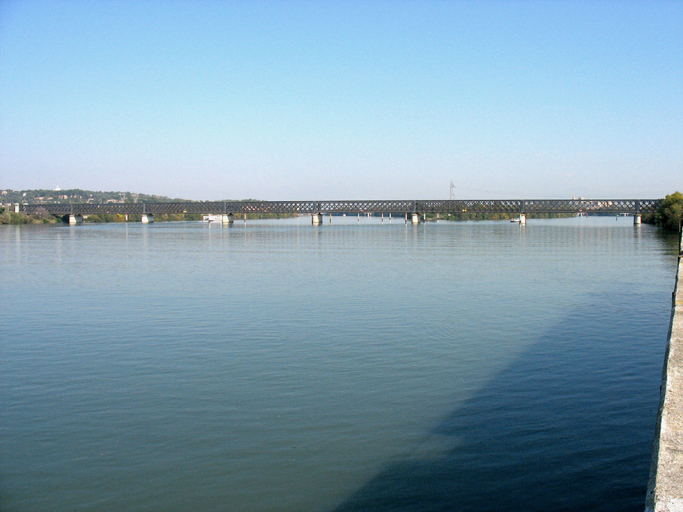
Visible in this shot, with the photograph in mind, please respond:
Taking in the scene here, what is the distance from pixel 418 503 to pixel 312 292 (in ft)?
63.7

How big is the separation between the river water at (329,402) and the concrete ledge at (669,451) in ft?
6.67

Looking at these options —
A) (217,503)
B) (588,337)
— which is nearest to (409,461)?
(217,503)

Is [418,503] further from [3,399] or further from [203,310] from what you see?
[203,310]

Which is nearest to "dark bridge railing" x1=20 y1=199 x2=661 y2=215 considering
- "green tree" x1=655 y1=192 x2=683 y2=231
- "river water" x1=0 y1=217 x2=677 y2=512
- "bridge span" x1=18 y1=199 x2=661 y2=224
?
"bridge span" x1=18 y1=199 x2=661 y2=224

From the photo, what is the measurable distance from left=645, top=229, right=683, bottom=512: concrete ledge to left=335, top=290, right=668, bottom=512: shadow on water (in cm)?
196

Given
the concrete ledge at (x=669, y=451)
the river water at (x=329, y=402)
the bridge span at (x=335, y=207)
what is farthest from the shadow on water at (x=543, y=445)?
the bridge span at (x=335, y=207)

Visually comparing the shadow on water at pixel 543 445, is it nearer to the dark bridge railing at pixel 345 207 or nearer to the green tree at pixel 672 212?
the green tree at pixel 672 212

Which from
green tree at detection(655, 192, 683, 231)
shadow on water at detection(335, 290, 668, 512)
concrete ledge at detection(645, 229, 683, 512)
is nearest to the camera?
concrete ledge at detection(645, 229, 683, 512)

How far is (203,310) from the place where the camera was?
22.2 meters

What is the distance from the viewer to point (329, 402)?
38.2 feet

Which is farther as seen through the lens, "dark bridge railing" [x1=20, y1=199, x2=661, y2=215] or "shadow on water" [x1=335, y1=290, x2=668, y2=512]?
"dark bridge railing" [x1=20, y1=199, x2=661, y2=215]

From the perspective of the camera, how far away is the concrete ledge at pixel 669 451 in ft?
14.2

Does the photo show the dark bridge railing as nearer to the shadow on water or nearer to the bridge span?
the bridge span

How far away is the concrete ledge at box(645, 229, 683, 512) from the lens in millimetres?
4324
